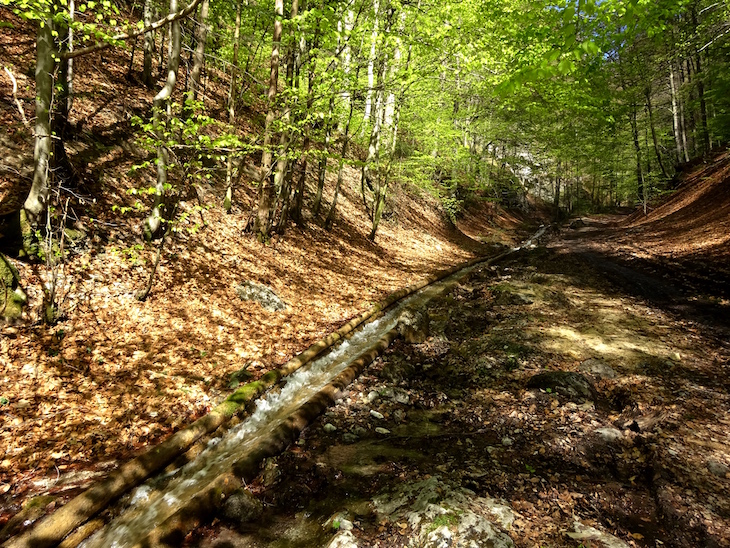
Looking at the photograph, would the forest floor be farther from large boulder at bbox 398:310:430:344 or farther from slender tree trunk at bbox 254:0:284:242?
slender tree trunk at bbox 254:0:284:242

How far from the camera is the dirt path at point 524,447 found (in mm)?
3119

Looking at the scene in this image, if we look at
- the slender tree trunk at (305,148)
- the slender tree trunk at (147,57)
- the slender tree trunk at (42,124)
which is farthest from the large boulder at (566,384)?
the slender tree trunk at (147,57)

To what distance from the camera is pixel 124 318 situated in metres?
5.83

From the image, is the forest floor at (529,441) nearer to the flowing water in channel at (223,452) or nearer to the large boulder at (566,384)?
the large boulder at (566,384)

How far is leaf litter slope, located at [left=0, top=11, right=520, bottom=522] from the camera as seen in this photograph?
4094 mm

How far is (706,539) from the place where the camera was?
2.88 meters

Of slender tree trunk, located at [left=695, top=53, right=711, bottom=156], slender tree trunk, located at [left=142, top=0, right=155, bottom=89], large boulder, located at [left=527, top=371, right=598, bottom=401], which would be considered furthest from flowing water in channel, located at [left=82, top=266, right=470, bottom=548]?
slender tree trunk, located at [left=695, top=53, right=711, bottom=156]

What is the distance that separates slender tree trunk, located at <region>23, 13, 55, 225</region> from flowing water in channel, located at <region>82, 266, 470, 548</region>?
441 centimetres

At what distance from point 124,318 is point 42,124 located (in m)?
3.14

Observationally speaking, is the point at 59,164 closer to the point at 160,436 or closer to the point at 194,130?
the point at 194,130

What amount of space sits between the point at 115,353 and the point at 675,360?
8879mm

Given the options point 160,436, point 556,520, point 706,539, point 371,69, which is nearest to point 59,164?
point 160,436

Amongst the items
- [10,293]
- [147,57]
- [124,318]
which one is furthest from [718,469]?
[147,57]

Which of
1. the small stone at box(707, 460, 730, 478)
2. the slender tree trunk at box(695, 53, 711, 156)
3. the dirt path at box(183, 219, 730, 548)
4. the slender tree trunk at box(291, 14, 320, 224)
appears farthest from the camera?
the slender tree trunk at box(695, 53, 711, 156)
